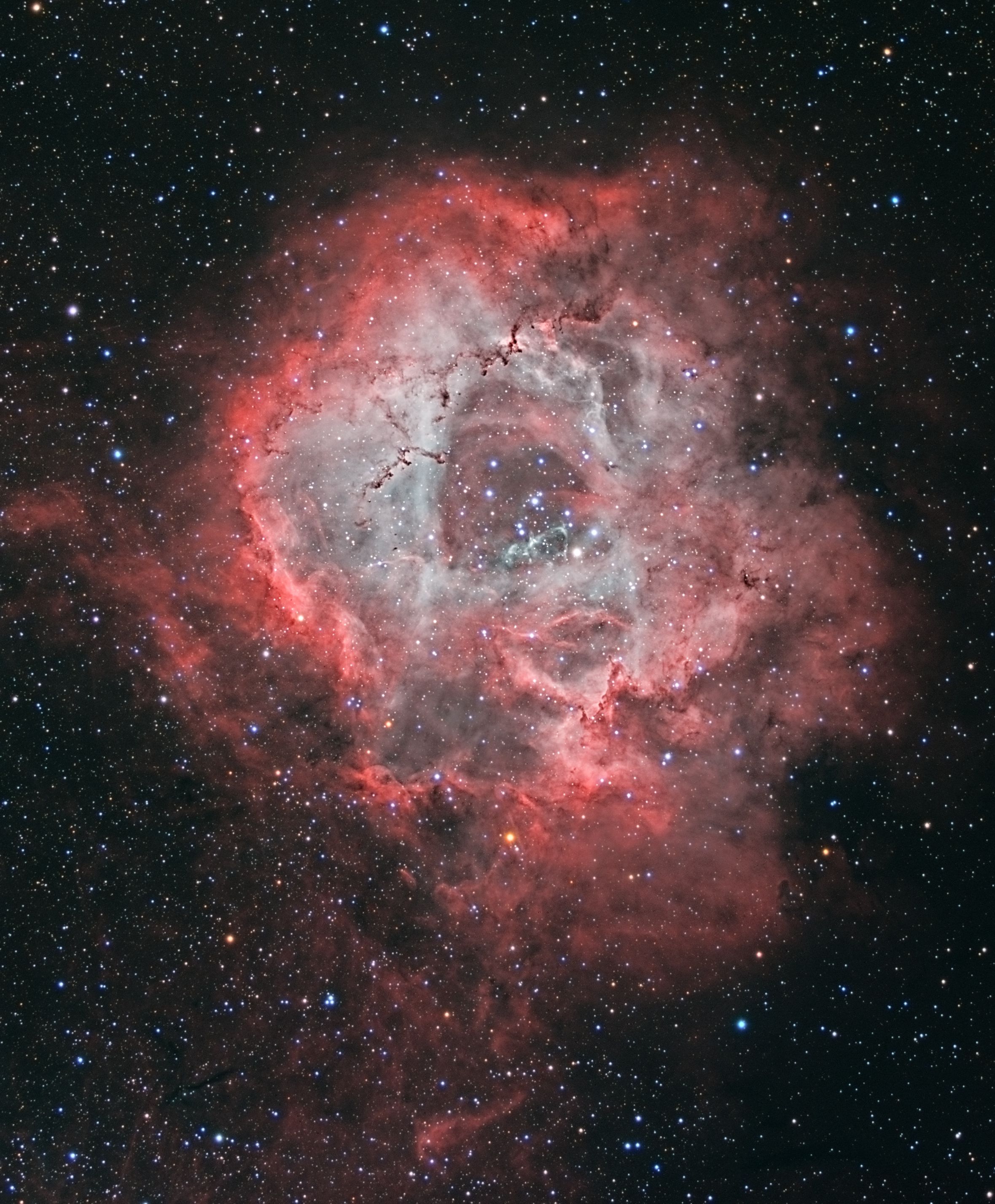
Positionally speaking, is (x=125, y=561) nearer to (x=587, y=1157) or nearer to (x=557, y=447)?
(x=557, y=447)

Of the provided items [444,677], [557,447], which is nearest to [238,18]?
[557,447]

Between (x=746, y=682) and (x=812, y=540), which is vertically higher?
(x=812, y=540)

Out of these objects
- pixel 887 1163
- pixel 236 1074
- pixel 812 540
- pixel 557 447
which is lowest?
pixel 887 1163

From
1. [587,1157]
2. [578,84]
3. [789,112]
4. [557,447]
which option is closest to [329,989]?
[587,1157]

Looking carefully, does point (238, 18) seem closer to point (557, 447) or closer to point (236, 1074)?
point (557, 447)

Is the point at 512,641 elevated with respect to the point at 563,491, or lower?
lower

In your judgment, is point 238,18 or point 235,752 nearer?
point 238,18
